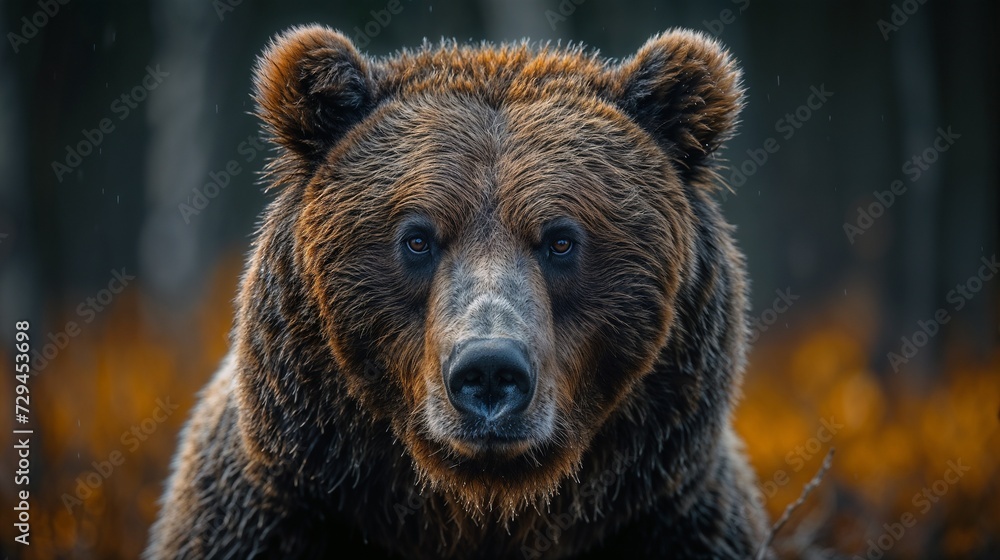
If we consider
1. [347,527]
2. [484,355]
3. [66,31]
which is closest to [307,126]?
[484,355]

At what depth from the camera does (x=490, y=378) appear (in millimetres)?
3643

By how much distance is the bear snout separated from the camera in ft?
11.8

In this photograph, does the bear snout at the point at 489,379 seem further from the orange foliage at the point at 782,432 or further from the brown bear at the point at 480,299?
the orange foliage at the point at 782,432

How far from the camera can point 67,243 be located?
1160 cm

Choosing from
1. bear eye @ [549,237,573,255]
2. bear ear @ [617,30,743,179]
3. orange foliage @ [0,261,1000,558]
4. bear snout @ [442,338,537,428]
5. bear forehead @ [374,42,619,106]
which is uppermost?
bear ear @ [617,30,743,179]

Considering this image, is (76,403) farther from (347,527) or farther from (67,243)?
(347,527)

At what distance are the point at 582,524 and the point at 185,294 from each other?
9.06 metres

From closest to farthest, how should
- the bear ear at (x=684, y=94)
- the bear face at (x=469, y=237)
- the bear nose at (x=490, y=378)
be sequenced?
the bear nose at (x=490, y=378) < the bear face at (x=469, y=237) < the bear ear at (x=684, y=94)

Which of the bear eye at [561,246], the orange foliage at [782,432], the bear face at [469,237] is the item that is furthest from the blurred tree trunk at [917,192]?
the bear eye at [561,246]

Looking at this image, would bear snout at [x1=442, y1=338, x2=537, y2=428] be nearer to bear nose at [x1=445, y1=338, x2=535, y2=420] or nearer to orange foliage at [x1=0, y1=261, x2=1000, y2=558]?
bear nose at [x1=445, y1=338, x2=535, y2=420]

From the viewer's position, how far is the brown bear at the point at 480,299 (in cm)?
418

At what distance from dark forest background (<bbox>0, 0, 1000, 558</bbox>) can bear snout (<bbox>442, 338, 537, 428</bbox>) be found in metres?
3.99

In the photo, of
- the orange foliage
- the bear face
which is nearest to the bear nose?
the bear face

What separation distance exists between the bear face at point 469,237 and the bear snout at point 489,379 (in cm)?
13
